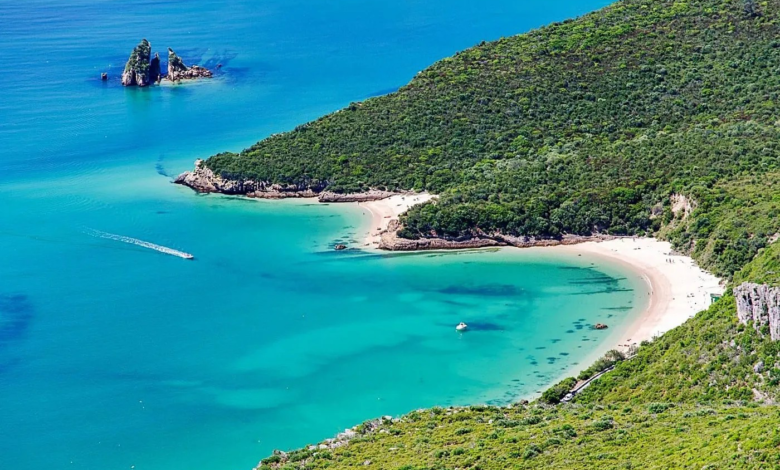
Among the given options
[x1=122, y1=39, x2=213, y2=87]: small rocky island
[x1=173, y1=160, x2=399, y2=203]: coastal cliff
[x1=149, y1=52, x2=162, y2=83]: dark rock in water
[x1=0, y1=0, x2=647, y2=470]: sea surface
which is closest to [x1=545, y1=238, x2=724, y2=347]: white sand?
[x1=0, y1=0, x2=647, y2=470]: sea surface

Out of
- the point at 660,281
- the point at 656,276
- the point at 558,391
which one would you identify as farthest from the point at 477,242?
the point at 558,391

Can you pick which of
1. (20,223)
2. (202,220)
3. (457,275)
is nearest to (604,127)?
(457,275)

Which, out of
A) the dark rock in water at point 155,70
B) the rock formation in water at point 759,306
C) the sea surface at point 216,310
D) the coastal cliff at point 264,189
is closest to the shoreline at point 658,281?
the sea surface at point 216,310

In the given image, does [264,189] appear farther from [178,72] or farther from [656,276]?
[178,72]

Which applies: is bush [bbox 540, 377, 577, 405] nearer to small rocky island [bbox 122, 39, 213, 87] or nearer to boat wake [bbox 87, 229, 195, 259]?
boat wake [bbox 87, 229, 195, 259]

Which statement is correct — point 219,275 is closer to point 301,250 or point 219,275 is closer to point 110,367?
point 301,250

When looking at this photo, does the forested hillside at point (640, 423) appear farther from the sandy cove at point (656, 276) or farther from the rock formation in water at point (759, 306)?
the sandy cove at point (656, 276)
